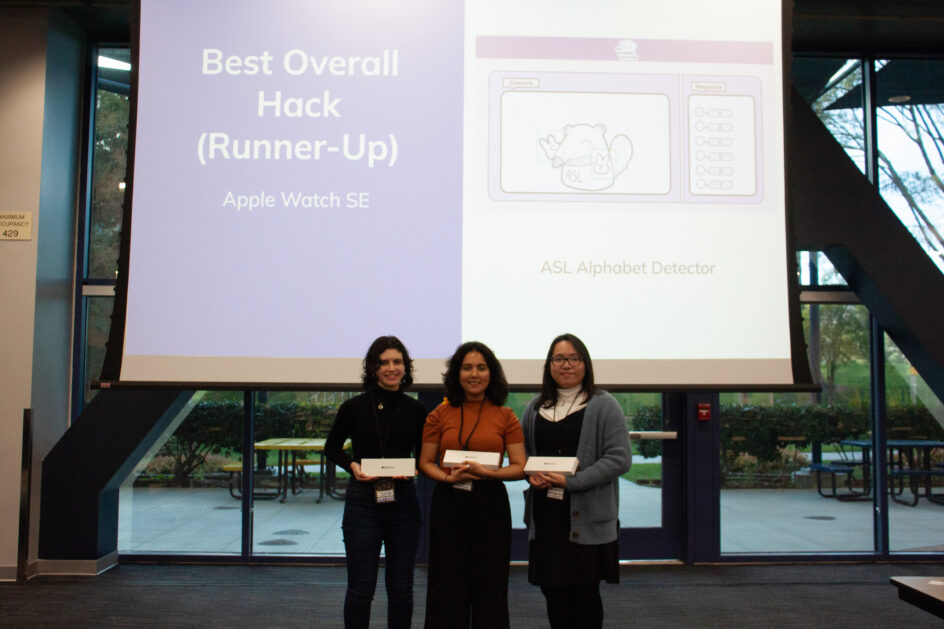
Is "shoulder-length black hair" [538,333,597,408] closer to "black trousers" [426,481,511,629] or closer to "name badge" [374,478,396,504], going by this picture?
"black trousers" [426,481,511,629]

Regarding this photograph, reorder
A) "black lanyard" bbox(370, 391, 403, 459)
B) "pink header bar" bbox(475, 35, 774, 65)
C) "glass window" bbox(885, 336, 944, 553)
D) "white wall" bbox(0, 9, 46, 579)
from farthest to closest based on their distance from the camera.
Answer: "glass window" bbox(885, 336, 944, 553), "white wall" bbox(0, 9, 46, 579), "pink header bar" bbox(475, 35, 774, 65), "black lanyard" bbox(370, 391, 403, 459)

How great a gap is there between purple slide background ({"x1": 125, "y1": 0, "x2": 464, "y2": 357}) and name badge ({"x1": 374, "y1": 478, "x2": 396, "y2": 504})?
1.86 ft

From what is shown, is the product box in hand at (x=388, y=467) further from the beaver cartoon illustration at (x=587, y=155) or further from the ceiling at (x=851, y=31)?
the ceiling at (x=851, y=31)

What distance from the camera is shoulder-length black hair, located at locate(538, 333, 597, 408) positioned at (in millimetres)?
2512

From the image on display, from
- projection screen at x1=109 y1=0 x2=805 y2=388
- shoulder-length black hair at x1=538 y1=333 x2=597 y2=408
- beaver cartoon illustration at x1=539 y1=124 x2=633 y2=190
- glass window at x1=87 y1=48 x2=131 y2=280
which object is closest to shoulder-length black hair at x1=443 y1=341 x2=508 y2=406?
shoulder-length black hair at x1=538 y1=333 x2=597 y2=408

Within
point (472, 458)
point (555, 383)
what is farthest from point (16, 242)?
point (555, 383)

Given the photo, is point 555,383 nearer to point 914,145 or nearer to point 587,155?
point 587,155

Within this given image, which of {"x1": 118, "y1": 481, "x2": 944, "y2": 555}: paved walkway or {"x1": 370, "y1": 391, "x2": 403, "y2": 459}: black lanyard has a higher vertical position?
{"x1": 370, "y1": 391, "x2": 403, "y2": 459}: black lanyard

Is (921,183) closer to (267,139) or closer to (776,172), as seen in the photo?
(776,172)

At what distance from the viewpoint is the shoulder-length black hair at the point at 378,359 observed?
2572mm

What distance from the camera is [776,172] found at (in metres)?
2.96

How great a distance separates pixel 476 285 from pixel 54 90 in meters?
3.31

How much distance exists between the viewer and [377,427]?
2.56 m

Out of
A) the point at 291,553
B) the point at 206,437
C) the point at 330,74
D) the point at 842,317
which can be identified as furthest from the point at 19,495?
the point at 842,317
